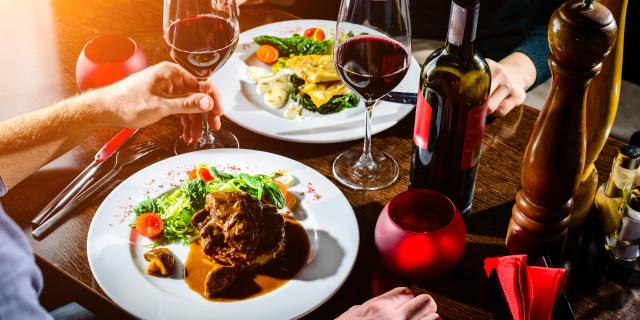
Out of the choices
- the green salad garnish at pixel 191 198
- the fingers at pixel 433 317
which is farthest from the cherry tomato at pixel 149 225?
the fingers at pixel 433 317

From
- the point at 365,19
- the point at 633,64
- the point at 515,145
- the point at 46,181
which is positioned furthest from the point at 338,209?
the point at 633,64

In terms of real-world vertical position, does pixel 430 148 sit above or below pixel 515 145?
above

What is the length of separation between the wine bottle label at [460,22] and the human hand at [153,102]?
24.3 inches

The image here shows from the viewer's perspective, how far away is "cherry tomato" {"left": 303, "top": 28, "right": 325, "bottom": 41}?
1.98m

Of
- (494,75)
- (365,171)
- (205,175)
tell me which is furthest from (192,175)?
(494,75)

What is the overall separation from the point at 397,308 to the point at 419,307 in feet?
0.13

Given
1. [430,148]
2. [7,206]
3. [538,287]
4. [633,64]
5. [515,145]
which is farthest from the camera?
[633,64]

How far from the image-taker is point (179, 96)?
1.57 meters

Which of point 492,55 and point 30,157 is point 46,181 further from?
point 492,55

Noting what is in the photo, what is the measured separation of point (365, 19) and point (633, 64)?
211cm

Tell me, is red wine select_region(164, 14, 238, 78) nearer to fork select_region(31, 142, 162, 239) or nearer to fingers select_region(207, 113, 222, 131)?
fingers select_region(207, 113, 222, 131)

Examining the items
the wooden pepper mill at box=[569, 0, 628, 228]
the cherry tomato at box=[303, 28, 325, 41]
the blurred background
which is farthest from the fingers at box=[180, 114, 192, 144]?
the blurred background

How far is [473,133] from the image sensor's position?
1.24 m

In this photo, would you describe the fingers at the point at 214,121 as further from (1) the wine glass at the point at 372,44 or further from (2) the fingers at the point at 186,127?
(1) the wine glass at the point at 372,44
